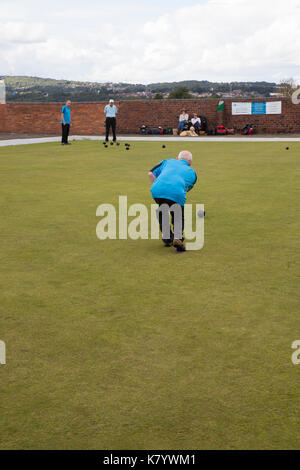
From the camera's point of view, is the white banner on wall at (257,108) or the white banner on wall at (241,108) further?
the white banner on wall at (241,108)

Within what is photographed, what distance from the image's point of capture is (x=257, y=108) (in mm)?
35438

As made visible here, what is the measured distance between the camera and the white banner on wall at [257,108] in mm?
35156

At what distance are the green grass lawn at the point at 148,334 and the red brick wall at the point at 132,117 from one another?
2547 cm

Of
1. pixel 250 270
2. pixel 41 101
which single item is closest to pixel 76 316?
pixel 250 270

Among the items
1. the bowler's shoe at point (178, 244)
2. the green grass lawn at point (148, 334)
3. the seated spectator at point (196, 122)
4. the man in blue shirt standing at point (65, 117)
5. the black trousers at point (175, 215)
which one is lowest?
the green grass lawn at point (148, 334)

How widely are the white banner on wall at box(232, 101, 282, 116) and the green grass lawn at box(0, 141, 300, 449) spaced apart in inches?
1001

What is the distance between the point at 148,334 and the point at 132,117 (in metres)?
34.3

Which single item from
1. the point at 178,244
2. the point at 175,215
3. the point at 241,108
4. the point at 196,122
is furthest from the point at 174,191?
the point at 241,108

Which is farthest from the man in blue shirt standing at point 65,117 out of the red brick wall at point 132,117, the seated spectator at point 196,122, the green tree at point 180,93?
the green tree at point 180,93

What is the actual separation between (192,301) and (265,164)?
43.9ft

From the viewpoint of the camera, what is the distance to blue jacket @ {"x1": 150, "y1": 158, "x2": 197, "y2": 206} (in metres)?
7.93

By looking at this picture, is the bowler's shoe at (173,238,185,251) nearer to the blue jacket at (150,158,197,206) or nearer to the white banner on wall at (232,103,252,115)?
the blue jacket at (150,158,197,206)

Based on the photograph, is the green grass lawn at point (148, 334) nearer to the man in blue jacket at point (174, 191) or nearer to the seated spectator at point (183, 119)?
the man in blue jacket at point (174, 191)

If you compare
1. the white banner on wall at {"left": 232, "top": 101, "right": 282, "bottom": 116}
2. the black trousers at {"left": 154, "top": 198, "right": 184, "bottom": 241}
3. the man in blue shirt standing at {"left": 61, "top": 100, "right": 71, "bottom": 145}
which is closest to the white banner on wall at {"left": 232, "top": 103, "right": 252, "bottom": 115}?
the white banner on wall at {"left": 232, "top": 101, "right": 282, "bottom": 116}
